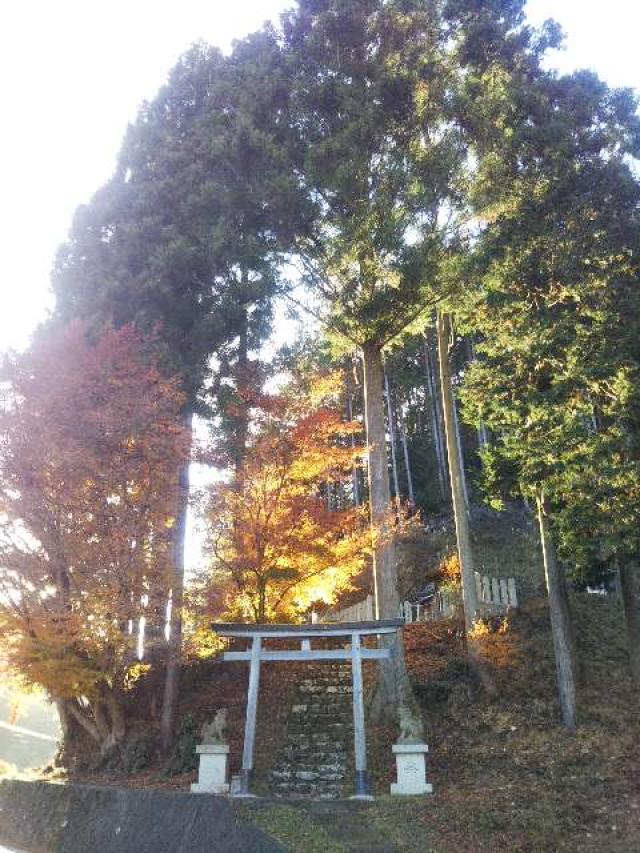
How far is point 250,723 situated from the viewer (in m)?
9.94

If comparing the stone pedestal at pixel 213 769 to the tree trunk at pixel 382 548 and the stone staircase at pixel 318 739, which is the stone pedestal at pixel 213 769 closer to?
the stone staircase at pixel 318 739

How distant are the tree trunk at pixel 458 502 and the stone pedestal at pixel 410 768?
3967 mm

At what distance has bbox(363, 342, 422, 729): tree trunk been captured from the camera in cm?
1173

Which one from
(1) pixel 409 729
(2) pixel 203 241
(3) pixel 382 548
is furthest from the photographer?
(2) pixel 203 241

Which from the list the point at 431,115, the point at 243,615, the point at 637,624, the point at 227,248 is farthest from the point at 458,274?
the point at 243,615

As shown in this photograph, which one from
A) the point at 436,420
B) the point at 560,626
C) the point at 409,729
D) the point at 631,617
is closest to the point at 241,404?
the point at 409,729

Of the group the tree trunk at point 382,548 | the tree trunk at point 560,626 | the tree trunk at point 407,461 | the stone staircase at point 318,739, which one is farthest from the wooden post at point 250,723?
the tree trunk at point 407,461

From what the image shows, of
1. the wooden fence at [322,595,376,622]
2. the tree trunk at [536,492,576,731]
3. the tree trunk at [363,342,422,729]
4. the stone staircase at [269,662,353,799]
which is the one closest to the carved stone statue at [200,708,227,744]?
the stone staircase at [269,662,353,799]

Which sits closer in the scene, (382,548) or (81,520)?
(81,520)

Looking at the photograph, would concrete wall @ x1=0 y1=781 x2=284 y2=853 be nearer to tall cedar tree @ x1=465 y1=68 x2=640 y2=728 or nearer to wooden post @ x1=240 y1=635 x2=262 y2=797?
wooden post @ x1=240 y1=635 x2=262 y2=797

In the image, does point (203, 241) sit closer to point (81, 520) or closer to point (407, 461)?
point (81, 520)

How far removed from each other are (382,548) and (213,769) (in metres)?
4.73

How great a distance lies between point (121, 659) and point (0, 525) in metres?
3.08

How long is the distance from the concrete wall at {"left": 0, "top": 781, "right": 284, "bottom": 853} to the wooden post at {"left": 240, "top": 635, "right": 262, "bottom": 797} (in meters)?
0.96
